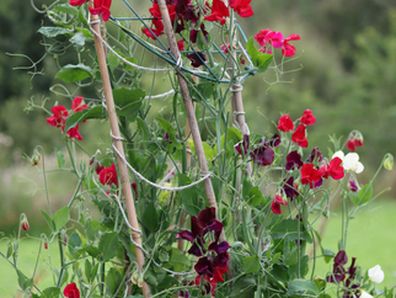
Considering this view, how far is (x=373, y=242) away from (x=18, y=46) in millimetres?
8803

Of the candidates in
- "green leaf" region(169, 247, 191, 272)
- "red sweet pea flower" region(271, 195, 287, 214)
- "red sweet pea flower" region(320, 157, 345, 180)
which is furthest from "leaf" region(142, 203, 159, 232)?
"red sweet pea flower" region(320, 157, 345, 180)

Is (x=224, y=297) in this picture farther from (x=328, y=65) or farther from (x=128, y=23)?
(x=328, y=65)

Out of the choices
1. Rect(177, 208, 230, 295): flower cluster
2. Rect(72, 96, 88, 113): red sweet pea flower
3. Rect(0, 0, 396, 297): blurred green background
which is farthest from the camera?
Rect(0, 0, 396, 297): blurred green background

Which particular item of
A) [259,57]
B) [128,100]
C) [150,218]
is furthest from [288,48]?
[150,218]

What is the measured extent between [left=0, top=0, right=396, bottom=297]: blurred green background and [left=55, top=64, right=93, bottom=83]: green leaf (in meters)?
3.44

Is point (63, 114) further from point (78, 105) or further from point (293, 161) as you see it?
point (293, 161)

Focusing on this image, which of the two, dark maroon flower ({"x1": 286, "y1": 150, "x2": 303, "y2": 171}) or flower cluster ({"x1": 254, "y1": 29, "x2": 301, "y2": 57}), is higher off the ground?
flower cluster ({"x1": 254, "y1": 29, "x2": 301, "y2": 57})

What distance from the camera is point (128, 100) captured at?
1.93 metres

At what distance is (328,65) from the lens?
17.0 metres

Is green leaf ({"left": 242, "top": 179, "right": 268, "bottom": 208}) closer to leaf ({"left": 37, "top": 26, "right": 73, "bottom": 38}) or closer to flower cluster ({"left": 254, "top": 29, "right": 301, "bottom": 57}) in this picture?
flower cluster ({"left": 254, "top": 29, "right": 301, "bottom": 57})

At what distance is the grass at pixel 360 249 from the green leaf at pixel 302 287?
281 centimetres

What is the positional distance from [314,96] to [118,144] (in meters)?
14.4

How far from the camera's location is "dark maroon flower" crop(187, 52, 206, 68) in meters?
1.88

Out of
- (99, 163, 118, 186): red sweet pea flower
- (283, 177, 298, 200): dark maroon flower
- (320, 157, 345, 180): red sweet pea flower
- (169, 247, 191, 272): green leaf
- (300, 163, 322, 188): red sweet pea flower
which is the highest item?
(320, 157, 345, 180): red sweet pea flower
